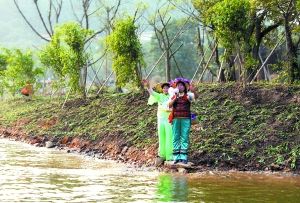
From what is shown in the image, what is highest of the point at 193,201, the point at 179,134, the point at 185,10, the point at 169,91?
the point at 185,10

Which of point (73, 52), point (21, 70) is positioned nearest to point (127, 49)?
point (73, 52)

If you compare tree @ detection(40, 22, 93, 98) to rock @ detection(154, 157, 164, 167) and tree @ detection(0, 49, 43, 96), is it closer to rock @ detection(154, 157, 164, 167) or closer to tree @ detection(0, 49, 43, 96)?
tree @ detection(0, 49, 43, 96)

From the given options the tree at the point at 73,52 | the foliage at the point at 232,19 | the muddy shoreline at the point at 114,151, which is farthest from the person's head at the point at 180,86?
the tree at the point at 73,52

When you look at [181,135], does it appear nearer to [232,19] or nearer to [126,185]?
[126,185]

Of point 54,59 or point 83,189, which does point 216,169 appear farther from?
point 54,59

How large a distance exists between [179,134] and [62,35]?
15.6 metres

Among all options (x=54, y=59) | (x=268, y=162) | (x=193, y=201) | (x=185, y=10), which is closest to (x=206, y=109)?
(x=268, y=162)

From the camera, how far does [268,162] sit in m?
12.9

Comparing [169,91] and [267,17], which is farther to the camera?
[267,17]

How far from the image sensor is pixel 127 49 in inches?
847

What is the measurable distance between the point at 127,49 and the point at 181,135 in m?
9.64

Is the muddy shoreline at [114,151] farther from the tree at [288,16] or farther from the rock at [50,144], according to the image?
the tree at [288,16]

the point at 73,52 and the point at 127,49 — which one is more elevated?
the point at 73,52

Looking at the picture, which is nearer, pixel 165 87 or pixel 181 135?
pixel 181 135
